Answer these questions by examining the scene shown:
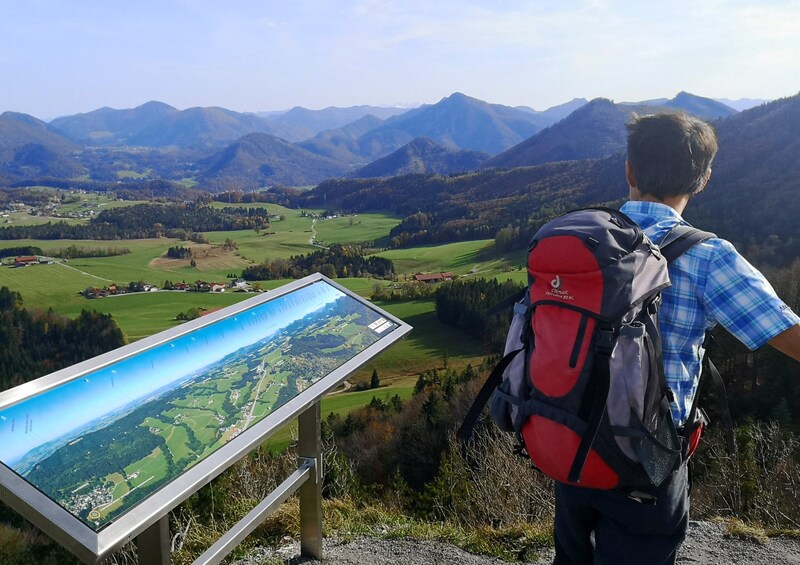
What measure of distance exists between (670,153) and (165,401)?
2.44m

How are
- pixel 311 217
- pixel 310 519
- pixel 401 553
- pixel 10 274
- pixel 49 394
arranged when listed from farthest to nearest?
pixel 311 217
pixel 10 274
pixel 401 553
pixel 310 519
pixel 49 394

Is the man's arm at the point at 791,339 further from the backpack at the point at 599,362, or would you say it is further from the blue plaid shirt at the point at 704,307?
the backpack at the point at 599,362

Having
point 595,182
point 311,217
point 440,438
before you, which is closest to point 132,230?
point 311,217

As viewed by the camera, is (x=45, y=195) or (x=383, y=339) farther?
(x=45, y=195)

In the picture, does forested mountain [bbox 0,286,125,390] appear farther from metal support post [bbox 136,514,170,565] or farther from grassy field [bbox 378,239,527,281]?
metal support post [bbox 136,514,170,565]

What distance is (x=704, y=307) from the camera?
207cm

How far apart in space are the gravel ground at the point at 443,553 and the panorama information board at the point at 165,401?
150 cm

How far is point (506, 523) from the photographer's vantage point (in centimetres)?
523

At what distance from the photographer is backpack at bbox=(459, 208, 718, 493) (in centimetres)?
185

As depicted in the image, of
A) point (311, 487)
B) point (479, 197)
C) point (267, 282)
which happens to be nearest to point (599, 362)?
point (311, 487)

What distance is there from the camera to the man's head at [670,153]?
219 centimetres

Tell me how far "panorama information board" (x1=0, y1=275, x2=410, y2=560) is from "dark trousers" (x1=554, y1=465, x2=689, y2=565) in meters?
1.52

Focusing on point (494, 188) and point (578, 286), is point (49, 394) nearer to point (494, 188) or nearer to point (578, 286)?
point (578, 286)

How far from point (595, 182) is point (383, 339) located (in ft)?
404
